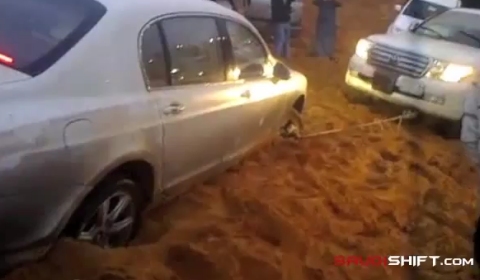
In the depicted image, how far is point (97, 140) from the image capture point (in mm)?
4281

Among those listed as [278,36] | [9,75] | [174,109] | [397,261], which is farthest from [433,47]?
[9,75]

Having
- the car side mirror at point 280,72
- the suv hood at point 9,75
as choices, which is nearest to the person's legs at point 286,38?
the car side mirror at point 280,72

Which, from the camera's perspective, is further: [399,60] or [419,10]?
[419,10]

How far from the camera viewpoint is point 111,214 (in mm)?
4691

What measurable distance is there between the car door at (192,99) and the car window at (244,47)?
25 centimetres

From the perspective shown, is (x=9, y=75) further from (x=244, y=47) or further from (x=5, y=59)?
(x=244, y=47)

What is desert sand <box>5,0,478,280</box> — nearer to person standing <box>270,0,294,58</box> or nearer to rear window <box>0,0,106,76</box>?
rear window <box>0,0,106,76</box>

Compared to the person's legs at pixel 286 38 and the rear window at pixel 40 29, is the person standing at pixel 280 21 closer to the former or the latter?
the person's legs at pixel 286 38

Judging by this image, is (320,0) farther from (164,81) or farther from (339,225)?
(164,81)

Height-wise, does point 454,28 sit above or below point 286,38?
above

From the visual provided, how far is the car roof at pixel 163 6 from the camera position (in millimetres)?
4966

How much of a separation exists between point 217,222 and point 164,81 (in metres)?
1.20

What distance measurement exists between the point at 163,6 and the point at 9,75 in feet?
4.76

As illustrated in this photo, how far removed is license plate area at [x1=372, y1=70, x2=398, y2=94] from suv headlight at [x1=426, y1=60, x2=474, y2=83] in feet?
1.59
